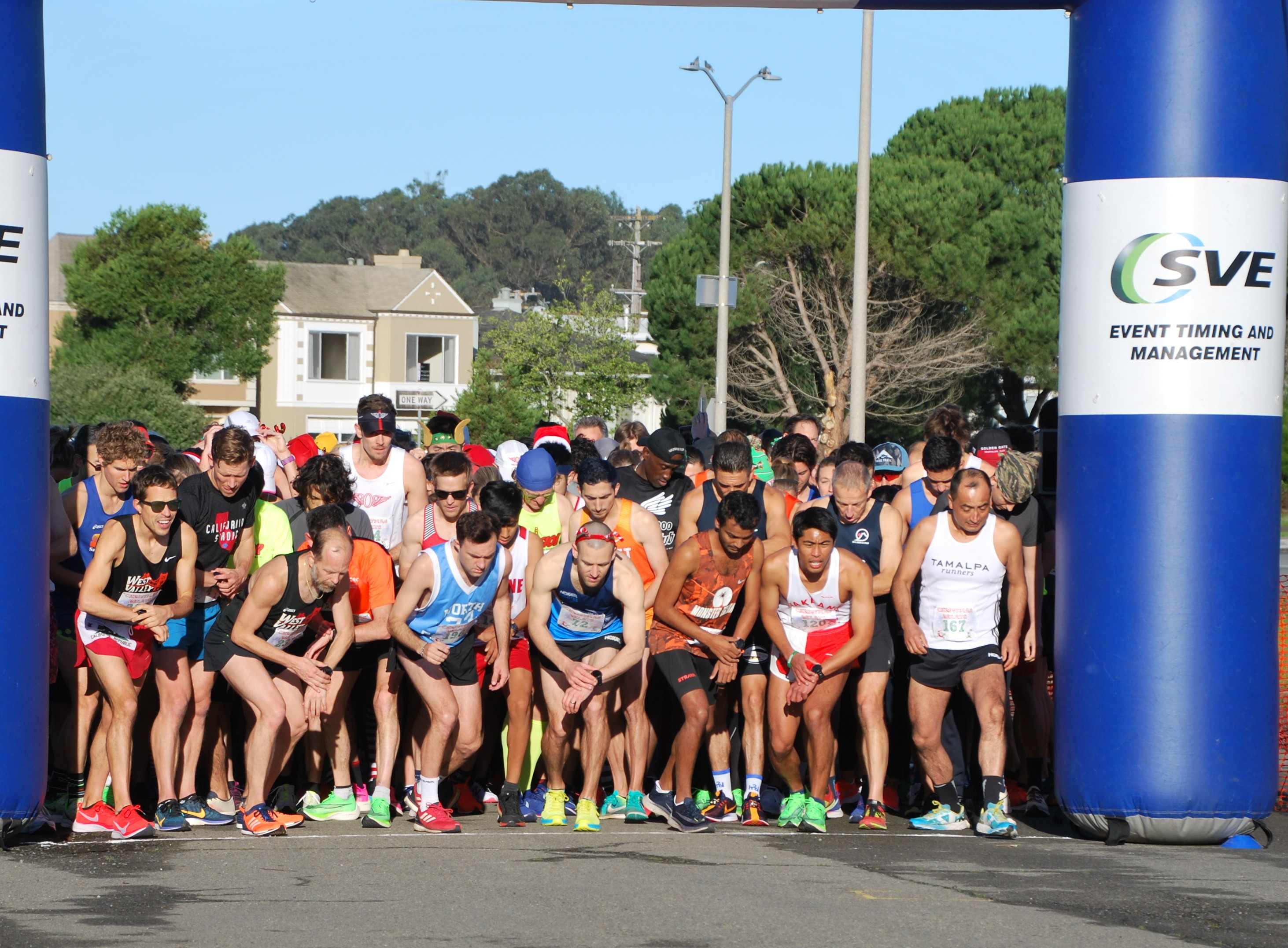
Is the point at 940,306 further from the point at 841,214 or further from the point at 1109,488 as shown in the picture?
the point at 1109,488

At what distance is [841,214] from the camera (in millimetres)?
39938

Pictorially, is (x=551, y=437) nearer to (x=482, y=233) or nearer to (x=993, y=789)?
(x=993, y=789)

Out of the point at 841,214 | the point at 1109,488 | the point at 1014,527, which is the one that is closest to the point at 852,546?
the point at 1014,527

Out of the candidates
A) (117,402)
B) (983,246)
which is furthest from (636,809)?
(117,402)

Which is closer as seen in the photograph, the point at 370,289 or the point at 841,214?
the point at 841,214

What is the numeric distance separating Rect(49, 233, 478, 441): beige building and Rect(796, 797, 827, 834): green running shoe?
4729 cm

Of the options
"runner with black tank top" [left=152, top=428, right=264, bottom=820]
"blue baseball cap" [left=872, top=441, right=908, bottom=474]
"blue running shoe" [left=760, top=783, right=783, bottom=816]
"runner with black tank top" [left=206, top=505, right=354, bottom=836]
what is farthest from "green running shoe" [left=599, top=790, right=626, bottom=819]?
"blue baseball cap" [left=872, top=441, right=908, bottom=474]

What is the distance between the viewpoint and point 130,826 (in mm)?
7613

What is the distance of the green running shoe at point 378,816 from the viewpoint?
26.6ft

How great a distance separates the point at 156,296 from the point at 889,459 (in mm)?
42031

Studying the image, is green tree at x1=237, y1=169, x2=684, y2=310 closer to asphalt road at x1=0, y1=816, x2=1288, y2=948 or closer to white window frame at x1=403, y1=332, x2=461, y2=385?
white window frame at x1=403, y1=332, x2=461, y2=385

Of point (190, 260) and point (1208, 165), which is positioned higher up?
point (190, 260)

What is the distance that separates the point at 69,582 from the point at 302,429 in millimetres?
48925

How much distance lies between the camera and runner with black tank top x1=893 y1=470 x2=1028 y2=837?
809 centimetres
